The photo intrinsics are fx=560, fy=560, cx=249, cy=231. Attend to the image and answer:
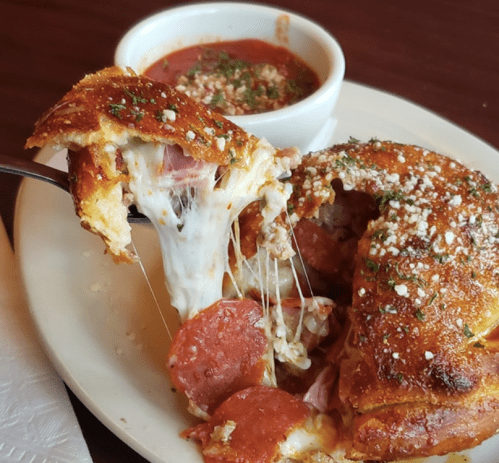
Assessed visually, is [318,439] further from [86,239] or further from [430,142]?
[430,142]

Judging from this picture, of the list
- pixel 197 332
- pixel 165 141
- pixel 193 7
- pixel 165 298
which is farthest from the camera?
pixel 193 7

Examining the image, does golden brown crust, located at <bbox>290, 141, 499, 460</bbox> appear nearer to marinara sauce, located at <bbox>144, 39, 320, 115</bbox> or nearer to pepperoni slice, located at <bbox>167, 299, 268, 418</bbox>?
pepperoni slice, located at <bbox>167, 299, 268, 418</bbox>

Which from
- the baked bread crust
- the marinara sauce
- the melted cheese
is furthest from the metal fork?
the marinara sauce

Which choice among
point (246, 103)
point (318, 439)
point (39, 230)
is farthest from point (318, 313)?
point (39, 230)

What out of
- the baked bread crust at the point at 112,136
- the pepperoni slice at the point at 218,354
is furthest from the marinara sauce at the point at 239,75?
the pepperoni slice at the point at 218,354

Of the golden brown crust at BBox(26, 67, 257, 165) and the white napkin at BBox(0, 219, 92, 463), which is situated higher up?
the golden brown crust at BBox(26, 67, 257, 165)

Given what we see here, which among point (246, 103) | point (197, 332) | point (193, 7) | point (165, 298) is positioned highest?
point (193, 7)

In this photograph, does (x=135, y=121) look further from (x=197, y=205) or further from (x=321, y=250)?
(x=321, y=250)
